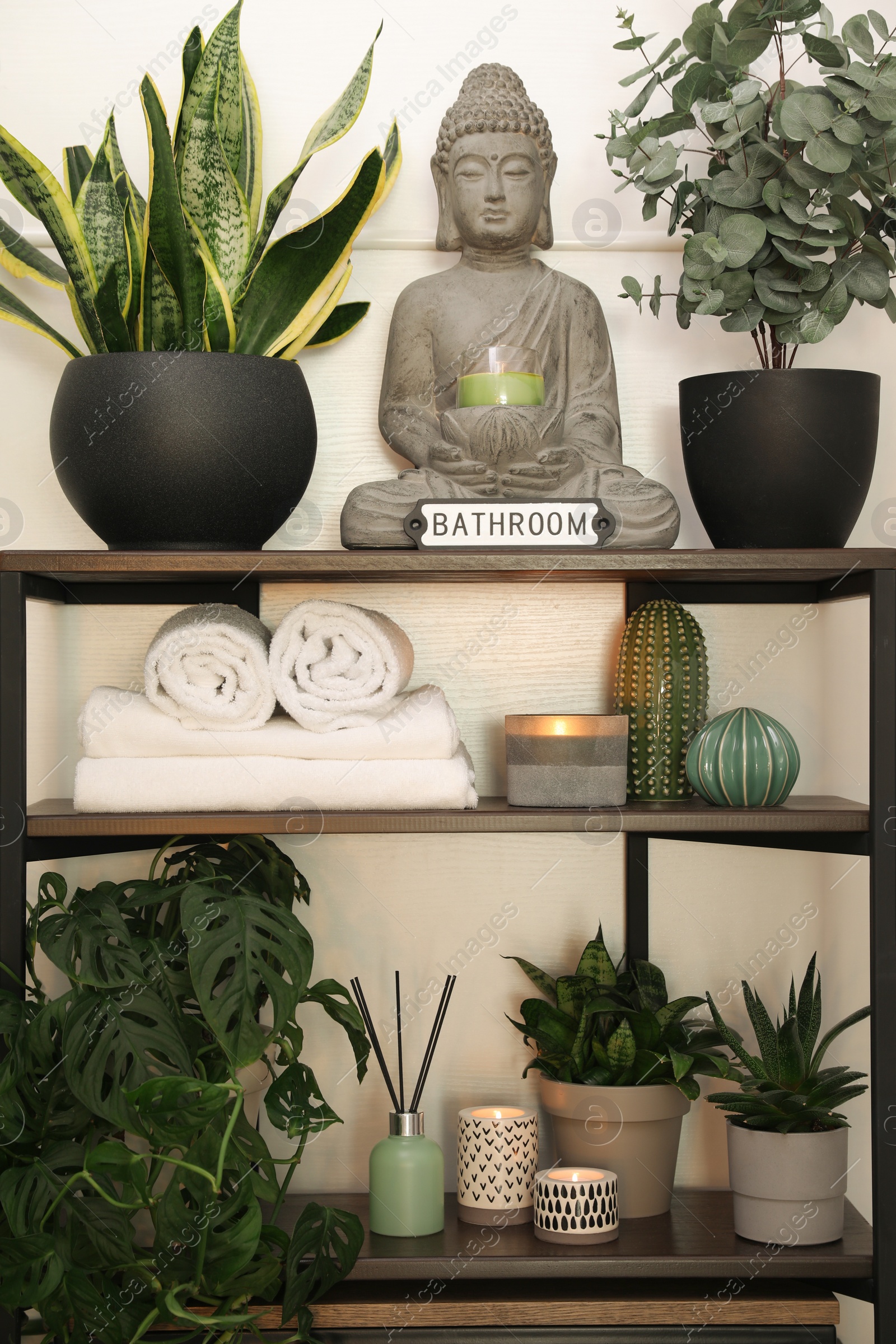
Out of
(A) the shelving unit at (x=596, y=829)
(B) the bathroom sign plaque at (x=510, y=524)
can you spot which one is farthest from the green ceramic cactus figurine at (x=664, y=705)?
(B) the bathroom sign plaque at (x=510, y=524)

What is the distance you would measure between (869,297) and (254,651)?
71 centimetres

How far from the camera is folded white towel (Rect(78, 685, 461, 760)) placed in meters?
1.12

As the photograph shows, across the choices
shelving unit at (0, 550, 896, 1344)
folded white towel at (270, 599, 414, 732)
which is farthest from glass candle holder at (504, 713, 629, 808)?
folded white towel at (270, 599, 414, 732)

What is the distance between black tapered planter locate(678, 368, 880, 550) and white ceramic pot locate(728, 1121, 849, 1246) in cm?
59

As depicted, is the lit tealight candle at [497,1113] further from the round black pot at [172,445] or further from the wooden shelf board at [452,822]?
the round black pot at [172,445]

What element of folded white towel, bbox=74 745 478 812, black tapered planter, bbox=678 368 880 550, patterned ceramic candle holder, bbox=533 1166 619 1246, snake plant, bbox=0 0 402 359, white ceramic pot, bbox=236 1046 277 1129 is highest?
snake plant, bbox=0 0 402 359

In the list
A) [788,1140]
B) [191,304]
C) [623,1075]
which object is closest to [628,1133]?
[623,1075]

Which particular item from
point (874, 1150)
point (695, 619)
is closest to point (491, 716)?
point (695, 619)

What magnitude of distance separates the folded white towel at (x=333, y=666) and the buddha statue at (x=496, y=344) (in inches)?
3.7

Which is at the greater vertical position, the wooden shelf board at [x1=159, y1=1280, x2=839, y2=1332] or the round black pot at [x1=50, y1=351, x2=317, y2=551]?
the round black pot at [x1=50, y1=351, x2=317, y2=551]

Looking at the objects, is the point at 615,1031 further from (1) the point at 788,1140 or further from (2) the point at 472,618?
(2) the point at 472,618

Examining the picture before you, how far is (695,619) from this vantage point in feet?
4.36

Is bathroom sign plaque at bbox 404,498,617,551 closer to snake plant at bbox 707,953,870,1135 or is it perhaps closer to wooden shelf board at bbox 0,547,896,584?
wooden shelf board at bbox 0,547,896,584

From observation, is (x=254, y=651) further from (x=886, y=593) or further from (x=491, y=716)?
(x=886, y=593)
